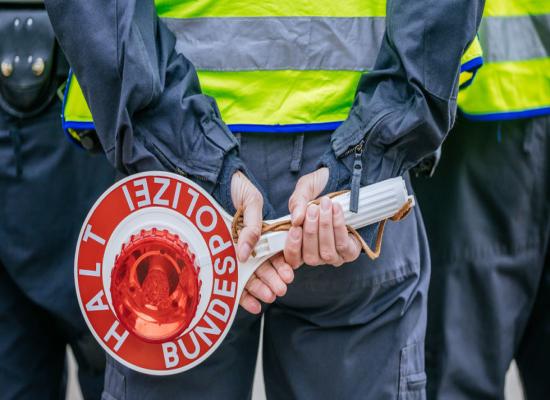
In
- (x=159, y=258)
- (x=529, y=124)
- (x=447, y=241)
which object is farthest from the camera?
(x=447, y=241)

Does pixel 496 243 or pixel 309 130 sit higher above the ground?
pixel 309 130

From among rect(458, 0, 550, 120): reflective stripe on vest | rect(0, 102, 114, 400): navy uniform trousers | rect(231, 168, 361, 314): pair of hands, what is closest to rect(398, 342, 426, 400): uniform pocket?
rect(231, 168, 361, 314): pair of hands

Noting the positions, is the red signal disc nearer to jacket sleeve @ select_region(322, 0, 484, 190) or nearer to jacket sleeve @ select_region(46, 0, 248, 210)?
jacket sleeve @ select_region(46, 0, 248, 210)

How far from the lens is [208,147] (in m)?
1.40

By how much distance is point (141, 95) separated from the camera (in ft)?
4.48

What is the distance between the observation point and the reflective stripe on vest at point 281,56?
1.45 m

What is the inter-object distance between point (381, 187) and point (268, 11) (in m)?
0.32

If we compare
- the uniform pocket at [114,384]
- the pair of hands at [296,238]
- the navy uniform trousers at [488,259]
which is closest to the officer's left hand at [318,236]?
the pair of hands at [296,238]

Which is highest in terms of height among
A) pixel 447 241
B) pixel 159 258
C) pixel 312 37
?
pixel 312 37

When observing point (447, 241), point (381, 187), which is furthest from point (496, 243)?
point (381, 187)

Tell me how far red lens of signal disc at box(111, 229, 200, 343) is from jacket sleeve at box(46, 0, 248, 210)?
125mm

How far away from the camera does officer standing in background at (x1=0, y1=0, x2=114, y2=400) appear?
6.20 ft

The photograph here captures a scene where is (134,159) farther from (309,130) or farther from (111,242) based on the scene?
(309,130)

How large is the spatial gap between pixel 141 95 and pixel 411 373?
0.62m
